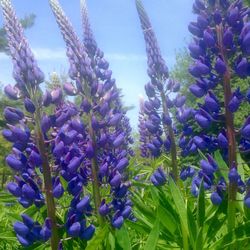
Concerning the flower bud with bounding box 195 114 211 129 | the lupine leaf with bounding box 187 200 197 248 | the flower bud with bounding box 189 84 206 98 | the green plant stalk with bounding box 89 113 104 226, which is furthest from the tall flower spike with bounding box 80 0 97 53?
the lupine leaf with bounding box 187 200 197 248

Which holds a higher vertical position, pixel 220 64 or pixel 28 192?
pixel 220 64

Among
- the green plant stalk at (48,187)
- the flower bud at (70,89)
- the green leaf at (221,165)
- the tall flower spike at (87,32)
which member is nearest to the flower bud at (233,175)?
the green leaf at (221,165)

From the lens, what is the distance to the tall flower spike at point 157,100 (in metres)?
4.47

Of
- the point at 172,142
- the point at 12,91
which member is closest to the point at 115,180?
the point at 12,91

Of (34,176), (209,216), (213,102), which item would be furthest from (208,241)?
(34,176)

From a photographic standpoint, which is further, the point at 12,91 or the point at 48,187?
the point at 12,91

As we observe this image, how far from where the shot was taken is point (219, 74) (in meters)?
2.86

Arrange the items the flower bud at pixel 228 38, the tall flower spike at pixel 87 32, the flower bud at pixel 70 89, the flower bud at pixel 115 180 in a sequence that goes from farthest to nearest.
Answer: the tall flower spike at pixel 87 32
the flower bud at pixel 70 89
the flower bud at pixel 115 180
the flower bud at pixel 228 38

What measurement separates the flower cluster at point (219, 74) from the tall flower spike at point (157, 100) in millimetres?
1362

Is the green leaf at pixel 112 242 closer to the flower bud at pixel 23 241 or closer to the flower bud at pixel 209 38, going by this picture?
the flower bud at pixel 23 241

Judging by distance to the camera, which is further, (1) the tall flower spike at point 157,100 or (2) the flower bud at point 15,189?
(1) the tall flower spike at point 157,100

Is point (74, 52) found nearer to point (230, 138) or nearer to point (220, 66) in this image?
point (220, 66)

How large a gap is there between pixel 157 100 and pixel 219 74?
1.81 meters

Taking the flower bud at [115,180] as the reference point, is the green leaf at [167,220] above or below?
below
